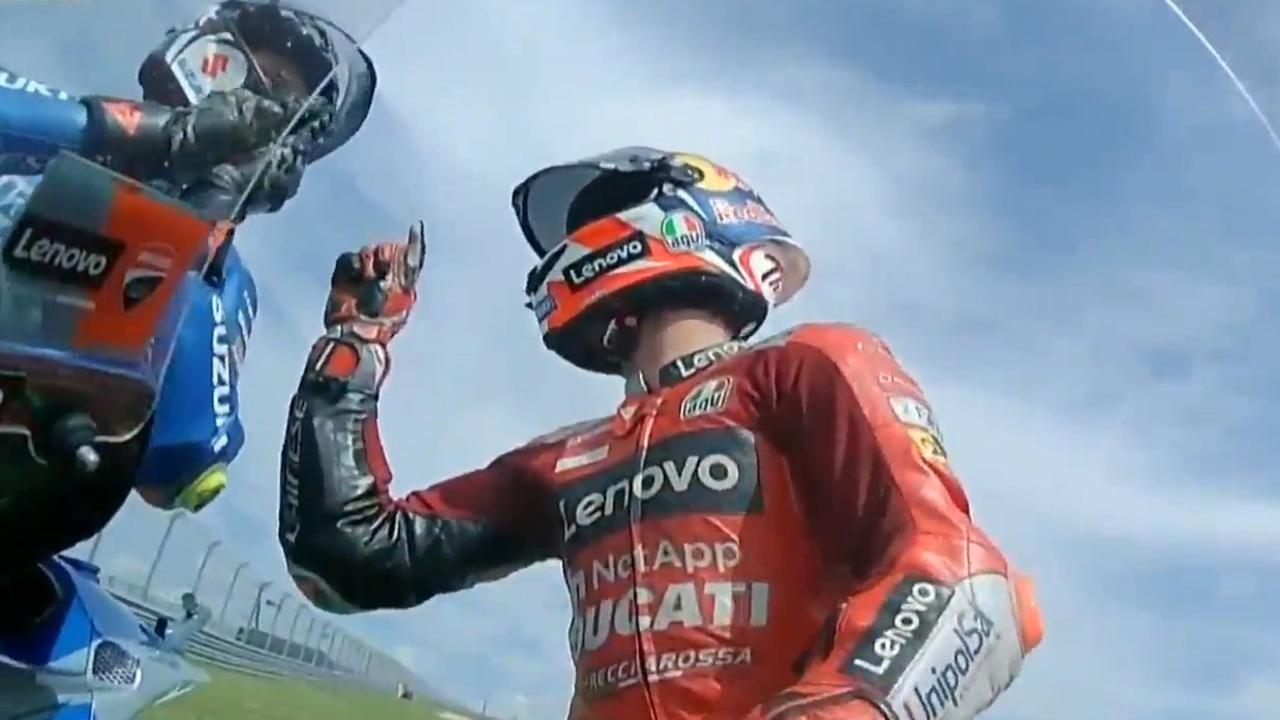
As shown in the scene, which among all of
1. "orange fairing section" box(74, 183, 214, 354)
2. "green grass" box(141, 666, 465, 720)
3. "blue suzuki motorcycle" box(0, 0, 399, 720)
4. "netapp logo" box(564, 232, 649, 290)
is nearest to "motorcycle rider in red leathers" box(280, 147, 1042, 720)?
"netapp logo" box(564, 232, 649, 290)

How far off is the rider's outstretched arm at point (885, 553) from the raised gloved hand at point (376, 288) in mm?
402

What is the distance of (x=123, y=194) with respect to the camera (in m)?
1.11

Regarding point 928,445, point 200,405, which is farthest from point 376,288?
point 928,445

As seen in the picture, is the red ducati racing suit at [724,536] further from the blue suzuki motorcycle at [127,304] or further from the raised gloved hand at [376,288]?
the blue suzuki motorcycle at [127,304]

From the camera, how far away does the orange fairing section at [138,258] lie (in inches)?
43.8

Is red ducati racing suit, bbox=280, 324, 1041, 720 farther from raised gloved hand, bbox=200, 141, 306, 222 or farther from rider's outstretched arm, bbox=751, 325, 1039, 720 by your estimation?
raised gloved hand, bbox=200, 141, 306, 222

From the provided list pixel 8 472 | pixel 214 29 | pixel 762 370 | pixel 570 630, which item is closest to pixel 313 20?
pixel 214 29

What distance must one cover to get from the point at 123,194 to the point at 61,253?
0.06 meters

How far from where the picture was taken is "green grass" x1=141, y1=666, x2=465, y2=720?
6.29 ft

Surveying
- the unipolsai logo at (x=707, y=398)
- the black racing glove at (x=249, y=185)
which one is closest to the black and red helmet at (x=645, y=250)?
the unipolsai logo at (x=707, y=398)

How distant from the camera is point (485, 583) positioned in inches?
83.7

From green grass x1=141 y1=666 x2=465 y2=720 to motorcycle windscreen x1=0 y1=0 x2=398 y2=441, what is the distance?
0.66 metres

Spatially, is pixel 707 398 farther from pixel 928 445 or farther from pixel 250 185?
pixel 250 185

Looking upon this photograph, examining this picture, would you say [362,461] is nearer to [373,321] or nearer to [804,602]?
[373,321]
